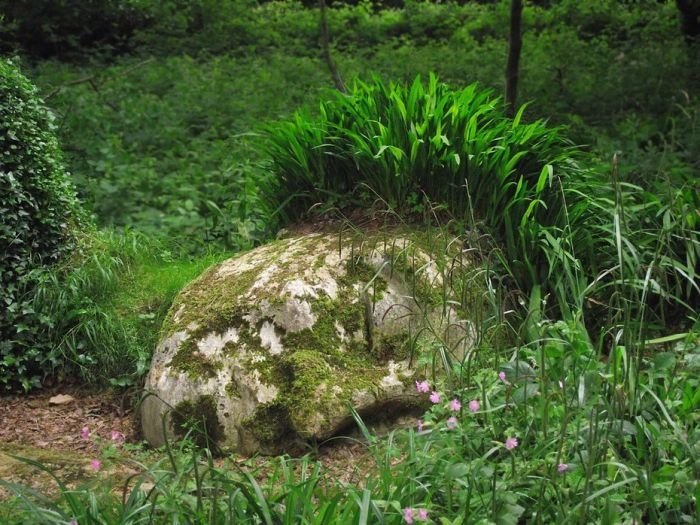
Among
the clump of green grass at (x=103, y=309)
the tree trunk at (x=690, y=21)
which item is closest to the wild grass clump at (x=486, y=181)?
the clump of green grass at (x=103, y=309)

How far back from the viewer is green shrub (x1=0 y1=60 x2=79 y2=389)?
15.6ft

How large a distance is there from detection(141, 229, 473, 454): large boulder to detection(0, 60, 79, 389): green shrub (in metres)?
0.95

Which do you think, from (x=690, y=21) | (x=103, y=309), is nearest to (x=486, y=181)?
(x=103, y=309)

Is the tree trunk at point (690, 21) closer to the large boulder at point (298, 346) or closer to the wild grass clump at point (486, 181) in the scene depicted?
the wild grass clump at point (486, 181)

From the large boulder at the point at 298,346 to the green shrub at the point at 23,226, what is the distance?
0.95 metres

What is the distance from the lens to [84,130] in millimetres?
8609

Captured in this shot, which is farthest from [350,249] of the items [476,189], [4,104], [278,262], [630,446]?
[4,104]

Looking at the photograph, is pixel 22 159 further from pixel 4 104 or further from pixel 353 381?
pixel 353 381

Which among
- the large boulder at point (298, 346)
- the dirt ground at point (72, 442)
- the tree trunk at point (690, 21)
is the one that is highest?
the tree trunk at point (690, 21)

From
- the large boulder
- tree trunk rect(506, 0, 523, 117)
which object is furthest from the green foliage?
the large boulder

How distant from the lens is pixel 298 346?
4074 millimetres

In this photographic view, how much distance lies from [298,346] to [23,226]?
191cm

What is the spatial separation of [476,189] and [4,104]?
2738mm

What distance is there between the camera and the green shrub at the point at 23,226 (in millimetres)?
4746
